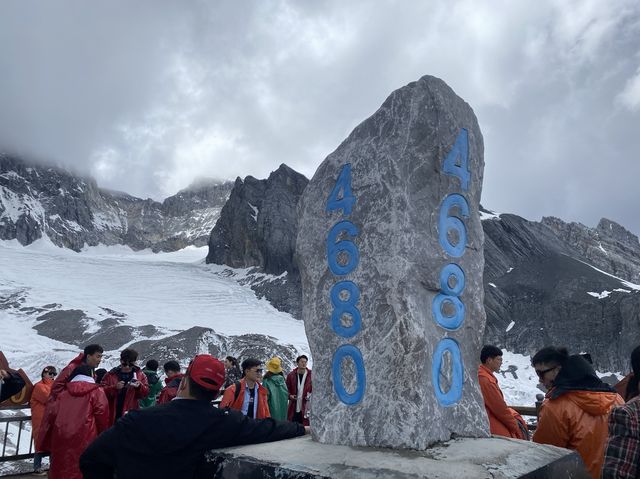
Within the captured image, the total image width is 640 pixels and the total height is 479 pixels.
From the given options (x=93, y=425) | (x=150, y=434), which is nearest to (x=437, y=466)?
(x=150, y=434)

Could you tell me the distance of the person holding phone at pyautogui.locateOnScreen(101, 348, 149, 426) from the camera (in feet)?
20.2

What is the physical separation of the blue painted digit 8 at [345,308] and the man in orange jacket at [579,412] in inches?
57.3

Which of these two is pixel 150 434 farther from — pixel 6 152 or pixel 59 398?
pixel 6 152

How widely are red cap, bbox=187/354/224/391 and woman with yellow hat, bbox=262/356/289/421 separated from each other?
4.30 meters

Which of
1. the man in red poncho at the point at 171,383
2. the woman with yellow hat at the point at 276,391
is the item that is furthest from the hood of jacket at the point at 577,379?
the man in red poncho at the point at 171,383

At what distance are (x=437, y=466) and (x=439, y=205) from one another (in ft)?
6.82

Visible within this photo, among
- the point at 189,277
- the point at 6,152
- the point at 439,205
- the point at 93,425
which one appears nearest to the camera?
the point at 439,205

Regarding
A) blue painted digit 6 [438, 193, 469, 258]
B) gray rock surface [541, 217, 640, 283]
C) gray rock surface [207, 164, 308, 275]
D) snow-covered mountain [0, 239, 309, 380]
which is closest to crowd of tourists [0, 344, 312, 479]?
blue painted digit 6 [438, 193, 469, 258]

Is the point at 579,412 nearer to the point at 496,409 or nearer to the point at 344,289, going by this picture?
the point at 496,409

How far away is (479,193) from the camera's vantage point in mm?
4688

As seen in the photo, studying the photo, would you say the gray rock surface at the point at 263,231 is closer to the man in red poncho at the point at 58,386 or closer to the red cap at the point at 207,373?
the man in red poncho at the point at 58,386

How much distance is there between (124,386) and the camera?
6.10m

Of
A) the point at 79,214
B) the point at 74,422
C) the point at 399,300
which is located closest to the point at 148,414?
the point at 399,300

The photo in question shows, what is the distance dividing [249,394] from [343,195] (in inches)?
113
